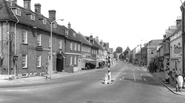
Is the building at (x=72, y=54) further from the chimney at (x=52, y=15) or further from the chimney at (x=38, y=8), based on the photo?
the chimney at (x=38, y=8)

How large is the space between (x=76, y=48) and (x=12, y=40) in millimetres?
24717

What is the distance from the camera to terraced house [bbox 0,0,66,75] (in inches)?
997

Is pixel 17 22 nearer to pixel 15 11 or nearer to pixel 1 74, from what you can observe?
pixel 15 11

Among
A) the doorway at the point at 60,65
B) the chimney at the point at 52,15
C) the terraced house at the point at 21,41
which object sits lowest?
the doorway at the point at 60,65

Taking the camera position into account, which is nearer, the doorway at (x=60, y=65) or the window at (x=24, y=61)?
the window at (x=24, y=61)

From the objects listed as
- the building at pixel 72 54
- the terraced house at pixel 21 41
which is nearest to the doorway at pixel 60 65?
the building at pixel 72 54

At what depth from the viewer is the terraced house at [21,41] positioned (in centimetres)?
2531

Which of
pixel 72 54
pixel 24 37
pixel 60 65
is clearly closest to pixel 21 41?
pixel 24 37

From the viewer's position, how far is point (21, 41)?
2748cm

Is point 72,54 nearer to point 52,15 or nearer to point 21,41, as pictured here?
point 52,15

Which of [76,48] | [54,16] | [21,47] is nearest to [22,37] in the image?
[21,47]

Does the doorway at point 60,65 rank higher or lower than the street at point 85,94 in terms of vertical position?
higher

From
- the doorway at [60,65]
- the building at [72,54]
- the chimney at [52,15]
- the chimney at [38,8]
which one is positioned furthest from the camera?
the building at [72,54]

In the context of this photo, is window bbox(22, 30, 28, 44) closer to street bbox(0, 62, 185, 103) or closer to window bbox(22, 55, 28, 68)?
window bbox(22, 55, 28, 68)
